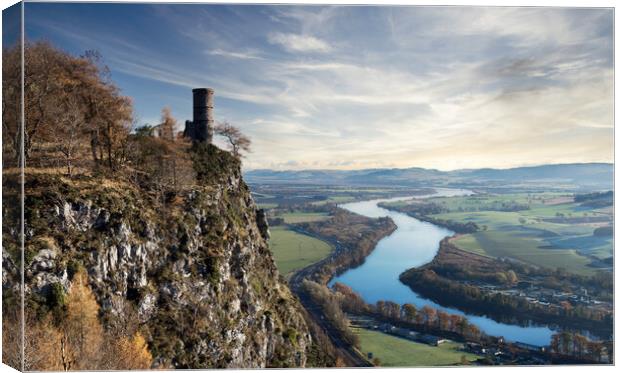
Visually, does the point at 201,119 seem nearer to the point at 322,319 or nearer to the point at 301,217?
the point at 322,319

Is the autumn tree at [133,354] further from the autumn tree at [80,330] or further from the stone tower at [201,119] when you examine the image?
the stone tower at [201,119]

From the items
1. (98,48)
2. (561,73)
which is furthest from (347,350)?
(98,48)

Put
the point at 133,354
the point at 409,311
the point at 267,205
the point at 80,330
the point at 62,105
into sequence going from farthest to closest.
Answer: the point at 267,205
the point at 409,311
the point at 62,105
the point at 133,354
the point at 80,330

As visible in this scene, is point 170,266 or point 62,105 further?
point 170,266

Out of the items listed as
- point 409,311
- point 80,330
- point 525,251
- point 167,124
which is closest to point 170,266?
point 80,330

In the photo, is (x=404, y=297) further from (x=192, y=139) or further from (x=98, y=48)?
(x=98, y=48)

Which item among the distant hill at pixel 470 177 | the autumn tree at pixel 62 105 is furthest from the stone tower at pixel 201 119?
the distant hill at pixel 470 177
